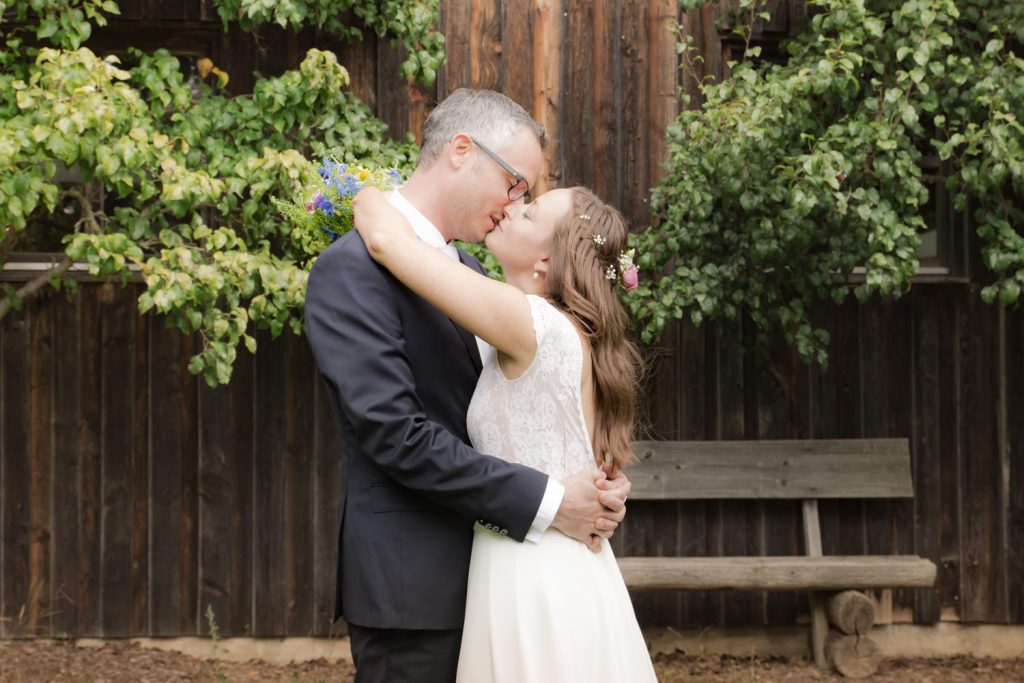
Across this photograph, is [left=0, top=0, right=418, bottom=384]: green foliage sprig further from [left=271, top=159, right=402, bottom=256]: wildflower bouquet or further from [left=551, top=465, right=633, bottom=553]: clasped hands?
[left=551, top=465, right=633, bottom=553]: clasped hands

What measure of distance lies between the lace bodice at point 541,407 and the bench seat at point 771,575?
3.10 metres

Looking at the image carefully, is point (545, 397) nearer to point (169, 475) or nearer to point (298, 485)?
point (298, 485)

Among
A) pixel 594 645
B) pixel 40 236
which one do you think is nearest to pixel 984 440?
pixel 594 645

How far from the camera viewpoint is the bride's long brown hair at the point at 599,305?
2.45 metres

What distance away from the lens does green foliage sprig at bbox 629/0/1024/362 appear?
4473 millimetres

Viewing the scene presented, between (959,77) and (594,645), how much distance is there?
136 inches

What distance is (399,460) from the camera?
2.11 meters

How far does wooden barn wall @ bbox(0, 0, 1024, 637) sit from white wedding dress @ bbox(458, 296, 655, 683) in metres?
3.43

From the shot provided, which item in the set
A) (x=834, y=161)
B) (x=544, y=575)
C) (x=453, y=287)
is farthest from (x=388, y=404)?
A: (x=834, y=161)

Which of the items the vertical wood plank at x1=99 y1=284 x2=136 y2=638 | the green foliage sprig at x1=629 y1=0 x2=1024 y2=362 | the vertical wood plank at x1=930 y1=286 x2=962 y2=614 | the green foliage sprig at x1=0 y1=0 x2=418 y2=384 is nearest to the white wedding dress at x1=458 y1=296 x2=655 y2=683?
the green foliage sprig at x1=0 y1=0 x2=418 y2=384

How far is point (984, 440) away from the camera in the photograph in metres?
5.97

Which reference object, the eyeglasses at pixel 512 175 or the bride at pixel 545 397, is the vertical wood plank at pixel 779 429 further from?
the eyeglasses at pixel 512 175

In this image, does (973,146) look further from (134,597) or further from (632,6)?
(134,597)

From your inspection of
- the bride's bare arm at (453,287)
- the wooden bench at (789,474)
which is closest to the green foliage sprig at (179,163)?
the bride's bare arm at (453,287)
